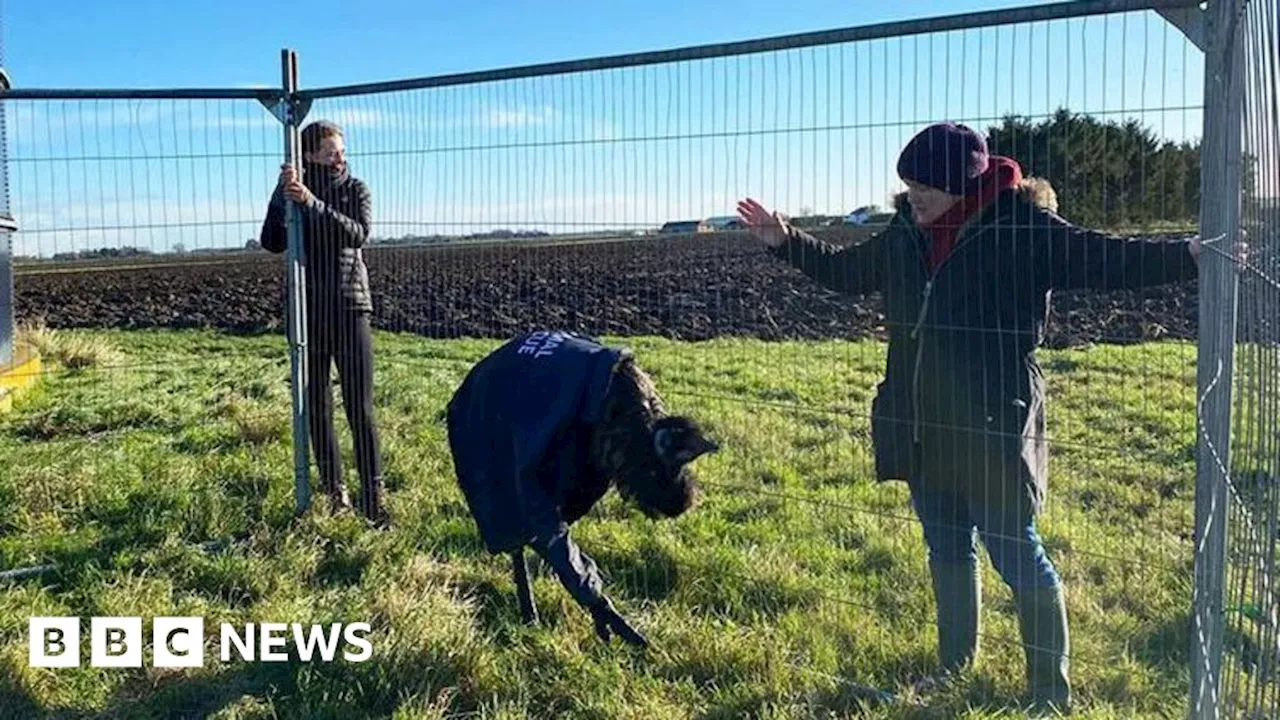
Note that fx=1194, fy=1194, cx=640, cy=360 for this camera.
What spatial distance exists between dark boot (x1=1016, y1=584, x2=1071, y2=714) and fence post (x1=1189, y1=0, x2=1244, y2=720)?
44 cm

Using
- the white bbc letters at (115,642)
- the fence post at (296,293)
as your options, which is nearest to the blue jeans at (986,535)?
Answer: the white bbc letters at (115,642)

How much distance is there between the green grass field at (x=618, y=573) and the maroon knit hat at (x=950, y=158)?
1.38 meters

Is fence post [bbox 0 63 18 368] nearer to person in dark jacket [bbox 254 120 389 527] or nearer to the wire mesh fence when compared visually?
person in dark jacket [bbox 254 120 389 527]

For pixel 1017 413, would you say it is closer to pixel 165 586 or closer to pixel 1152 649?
pixel 1152 649

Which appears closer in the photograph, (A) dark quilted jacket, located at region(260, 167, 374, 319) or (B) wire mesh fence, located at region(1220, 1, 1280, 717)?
(B) wire mesh fence, located at region(1220, 1, 1280, 717)

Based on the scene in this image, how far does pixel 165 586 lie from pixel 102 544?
30.1 inches

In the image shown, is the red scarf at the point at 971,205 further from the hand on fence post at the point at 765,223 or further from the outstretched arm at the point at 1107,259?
the hand on fence post at the point at 765,223

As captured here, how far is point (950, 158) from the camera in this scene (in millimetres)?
3580

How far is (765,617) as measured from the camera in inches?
179

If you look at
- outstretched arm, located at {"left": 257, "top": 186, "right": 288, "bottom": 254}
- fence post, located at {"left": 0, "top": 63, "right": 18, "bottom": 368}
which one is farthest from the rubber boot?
fence post, located at {"left": 0, "top": 63, "right": 18, "bottom": 368}

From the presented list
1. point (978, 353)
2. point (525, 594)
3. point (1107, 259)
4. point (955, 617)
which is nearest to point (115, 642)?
point (525, 594)

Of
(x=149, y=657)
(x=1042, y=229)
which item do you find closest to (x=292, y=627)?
(x=149, y=657)

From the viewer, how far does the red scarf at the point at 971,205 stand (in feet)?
11.7

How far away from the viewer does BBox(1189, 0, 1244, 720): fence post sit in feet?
9.19
